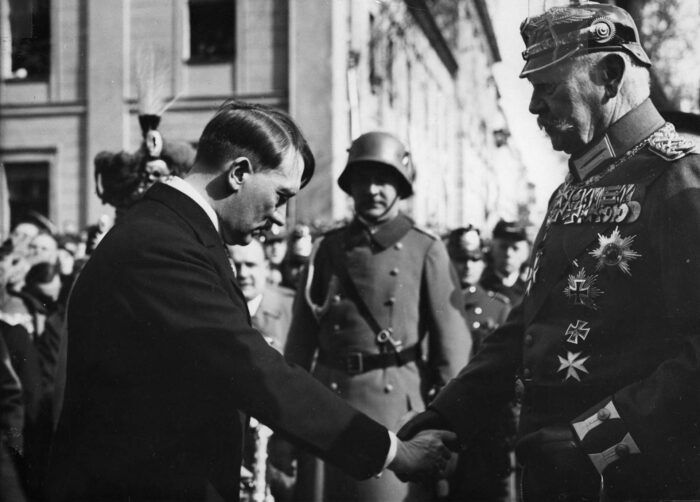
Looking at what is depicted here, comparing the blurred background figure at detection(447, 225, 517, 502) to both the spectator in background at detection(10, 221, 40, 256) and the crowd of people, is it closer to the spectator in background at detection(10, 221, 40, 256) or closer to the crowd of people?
the crowd of people

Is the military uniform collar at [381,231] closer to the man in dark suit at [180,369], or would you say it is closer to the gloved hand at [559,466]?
the man in dark suit at [180,369]

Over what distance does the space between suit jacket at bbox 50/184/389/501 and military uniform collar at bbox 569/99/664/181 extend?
1226mm

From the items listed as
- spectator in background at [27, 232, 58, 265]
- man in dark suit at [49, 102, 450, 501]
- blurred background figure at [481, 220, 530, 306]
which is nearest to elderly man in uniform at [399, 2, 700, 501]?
man in dark suit at [49, 102, 450, 501]

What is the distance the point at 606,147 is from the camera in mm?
2959

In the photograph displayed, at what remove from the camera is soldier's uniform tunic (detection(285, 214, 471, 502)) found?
5309mm

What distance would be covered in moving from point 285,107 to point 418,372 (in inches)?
450

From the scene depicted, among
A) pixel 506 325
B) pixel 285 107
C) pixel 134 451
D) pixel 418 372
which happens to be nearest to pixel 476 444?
pixel 418 372

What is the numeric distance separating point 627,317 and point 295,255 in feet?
18.4

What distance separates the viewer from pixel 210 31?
51.1 ft

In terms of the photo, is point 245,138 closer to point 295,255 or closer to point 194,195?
point 194,195

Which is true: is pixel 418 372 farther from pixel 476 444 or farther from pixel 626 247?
pixel 626 247

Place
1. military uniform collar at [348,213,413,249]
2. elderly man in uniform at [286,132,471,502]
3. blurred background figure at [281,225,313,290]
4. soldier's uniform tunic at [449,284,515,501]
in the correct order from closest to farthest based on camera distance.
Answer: elderly man in uniform at [286,132,471,502] → military uniform collar at [348,213,413,249] → soldier's uniform tunic at [449,284,515,501] → blurred background figure at [281,225,313,290]

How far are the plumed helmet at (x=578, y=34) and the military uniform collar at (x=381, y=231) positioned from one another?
2.54 metres

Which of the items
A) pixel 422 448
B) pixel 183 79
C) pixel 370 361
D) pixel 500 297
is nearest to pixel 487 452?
pixel 500 297
